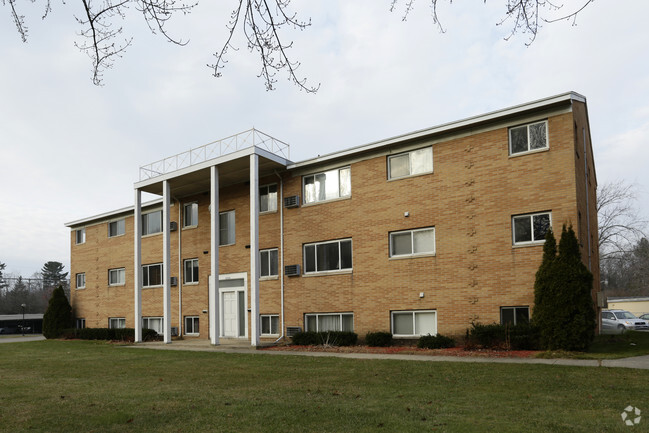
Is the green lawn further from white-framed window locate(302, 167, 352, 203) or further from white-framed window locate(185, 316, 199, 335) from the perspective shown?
white-framed window locate(185, 316, 199, 335)

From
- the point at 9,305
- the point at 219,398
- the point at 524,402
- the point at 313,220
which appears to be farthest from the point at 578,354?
the point at 9,305

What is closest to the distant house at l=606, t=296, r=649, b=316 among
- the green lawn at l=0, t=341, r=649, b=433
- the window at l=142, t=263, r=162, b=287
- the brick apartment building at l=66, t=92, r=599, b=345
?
the brick apartment building at l=66, t=92, r=599, b=345

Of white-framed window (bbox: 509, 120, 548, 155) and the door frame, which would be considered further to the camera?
the door frame

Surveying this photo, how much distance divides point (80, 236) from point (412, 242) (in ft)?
88.2

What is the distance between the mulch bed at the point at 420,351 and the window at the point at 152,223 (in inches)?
522

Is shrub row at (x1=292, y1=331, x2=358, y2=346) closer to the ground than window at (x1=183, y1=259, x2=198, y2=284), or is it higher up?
closer to the ground

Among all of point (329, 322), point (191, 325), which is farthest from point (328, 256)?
point (191, 325)

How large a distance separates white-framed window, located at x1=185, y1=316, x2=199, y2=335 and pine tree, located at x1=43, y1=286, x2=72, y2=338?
11.5 meters

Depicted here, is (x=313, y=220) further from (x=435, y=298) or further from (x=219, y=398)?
(x=219, y=398)

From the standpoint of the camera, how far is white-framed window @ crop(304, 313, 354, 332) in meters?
21.1

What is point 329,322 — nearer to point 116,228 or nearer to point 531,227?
point 531,227

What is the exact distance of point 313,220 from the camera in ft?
73.7

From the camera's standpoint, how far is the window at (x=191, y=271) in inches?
1076

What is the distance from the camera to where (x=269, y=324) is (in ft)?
77.8
